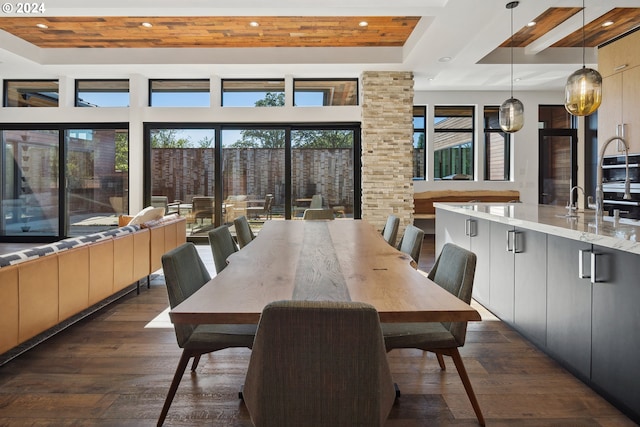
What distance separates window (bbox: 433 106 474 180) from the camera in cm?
882

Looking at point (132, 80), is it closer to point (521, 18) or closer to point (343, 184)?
point (343, 184)

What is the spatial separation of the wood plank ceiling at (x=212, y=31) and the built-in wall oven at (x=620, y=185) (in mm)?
3299

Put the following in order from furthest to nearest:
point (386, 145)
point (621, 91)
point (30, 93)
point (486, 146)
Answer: point (486, 146), point (30, 93), point (386, 145), point (621, 91)

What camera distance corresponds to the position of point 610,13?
211 inches

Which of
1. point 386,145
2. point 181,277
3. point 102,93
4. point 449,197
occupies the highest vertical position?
point 102,93

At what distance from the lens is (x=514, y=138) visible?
28.5 feet

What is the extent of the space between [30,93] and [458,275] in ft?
28.5

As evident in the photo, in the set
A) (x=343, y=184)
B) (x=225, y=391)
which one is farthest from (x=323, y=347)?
(x=343, y=184)

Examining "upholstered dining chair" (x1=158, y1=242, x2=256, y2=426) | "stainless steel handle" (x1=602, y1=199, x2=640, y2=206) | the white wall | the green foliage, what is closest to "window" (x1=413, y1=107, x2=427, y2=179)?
the white wall

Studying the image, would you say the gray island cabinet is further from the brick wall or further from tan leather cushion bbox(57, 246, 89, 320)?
the brick wall

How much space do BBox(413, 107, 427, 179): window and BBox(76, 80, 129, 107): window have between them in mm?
5640

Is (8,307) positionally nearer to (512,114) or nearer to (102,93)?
(512,114)

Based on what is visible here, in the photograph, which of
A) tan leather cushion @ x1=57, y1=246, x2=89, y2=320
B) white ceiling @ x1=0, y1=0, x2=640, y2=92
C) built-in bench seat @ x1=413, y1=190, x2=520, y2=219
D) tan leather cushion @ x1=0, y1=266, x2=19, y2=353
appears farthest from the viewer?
built-in bench seat @ x1=413, y1=190, x2=520, y2=219

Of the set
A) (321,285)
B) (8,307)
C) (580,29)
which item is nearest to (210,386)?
(321,285)
